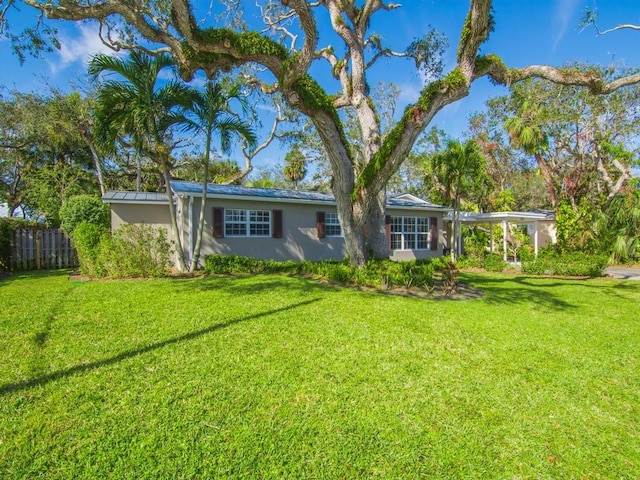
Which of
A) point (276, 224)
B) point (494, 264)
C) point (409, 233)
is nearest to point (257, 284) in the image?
point (276, 224)

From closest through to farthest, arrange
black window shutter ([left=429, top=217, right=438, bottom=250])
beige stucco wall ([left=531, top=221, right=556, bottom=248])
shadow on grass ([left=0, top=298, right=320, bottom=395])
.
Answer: shadow on grass ([left=0, top=298, right=320, bottom=395]), black window shutter ([left=429, top=217, right=438, bottom=250]), beige stucco wall ([left=531, top=221, right=556, bottom=248])

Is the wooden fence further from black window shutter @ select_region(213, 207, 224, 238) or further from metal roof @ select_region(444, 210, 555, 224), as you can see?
metal roof @ select_region(444, 210, 555, 224)

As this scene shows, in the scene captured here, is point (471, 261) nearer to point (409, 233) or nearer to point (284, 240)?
point (409, 233)

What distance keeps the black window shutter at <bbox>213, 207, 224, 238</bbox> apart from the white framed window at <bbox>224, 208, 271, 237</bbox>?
0.88 feet

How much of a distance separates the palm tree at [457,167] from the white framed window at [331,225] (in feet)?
17.0

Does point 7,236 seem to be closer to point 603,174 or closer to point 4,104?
point 4,104

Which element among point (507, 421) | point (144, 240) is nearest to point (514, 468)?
point (507, 421)

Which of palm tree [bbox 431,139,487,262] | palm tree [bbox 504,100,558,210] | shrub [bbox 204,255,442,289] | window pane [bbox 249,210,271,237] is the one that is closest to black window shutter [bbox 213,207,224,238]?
window pane [bbox 249,210,271,237]

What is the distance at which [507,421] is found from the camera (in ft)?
10.2

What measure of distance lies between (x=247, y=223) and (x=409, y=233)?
7.92m

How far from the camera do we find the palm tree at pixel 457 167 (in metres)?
14.2

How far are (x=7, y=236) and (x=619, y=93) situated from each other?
26964 mm

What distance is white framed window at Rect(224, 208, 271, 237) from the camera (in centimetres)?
1241

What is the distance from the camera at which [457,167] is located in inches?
567
